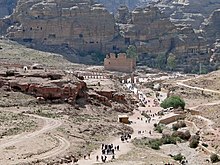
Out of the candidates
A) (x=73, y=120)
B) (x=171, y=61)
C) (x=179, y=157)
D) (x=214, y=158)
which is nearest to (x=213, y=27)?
(x=171, y=61)

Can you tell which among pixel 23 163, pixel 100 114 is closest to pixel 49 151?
pixel 23 163

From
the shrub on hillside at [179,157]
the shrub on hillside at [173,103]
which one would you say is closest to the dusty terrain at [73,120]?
the shrub on hillside at [179,157]

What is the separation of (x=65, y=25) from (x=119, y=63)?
25633 millimetres

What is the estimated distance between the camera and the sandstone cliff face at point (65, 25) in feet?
571

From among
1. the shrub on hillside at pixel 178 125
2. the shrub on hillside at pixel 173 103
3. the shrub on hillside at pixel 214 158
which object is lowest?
the shrub on hillside at pixel 173 103

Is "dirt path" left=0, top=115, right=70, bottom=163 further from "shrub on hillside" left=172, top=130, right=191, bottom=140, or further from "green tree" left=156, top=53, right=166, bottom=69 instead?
"green tree" left=156, top=53, right=166, bottom=69

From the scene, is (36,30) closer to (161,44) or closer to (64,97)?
(161,44)

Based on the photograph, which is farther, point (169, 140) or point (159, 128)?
point (159, 128)

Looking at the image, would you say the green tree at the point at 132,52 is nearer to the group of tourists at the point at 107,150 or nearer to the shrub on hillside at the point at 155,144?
the shrub on hillside at the point at 155,144

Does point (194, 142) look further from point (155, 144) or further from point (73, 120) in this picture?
point (73, 120)

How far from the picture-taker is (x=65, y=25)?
174 metres

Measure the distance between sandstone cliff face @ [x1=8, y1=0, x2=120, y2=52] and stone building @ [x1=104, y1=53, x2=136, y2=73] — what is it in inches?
822

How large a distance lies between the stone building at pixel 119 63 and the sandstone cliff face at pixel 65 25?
822 inches

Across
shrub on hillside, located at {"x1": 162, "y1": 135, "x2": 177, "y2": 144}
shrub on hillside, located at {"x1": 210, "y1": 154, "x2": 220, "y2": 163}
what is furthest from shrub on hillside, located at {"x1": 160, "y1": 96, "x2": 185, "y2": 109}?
shrub on hillside, located at {"x1": 210, "y1": 154, "x2": 220, "y2": 163}
